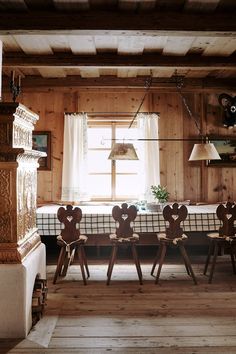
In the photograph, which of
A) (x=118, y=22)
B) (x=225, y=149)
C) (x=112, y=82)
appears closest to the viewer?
(x=118, y=22)

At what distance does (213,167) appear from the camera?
6199mm

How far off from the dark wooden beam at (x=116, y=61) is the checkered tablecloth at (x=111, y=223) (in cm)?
194

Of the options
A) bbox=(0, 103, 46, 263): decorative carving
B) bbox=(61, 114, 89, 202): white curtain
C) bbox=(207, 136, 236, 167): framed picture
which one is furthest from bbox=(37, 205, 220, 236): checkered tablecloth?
bbox=(0, 103, 46, 263): decorative carving

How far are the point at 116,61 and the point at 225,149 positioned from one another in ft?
8.53

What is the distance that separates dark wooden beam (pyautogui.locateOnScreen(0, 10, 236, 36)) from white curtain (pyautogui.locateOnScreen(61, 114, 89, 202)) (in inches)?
106

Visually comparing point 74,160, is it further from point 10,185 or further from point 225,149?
point 10,185

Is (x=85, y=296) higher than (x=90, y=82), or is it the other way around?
(x=90, y=82)

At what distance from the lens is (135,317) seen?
128 inches

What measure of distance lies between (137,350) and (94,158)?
3992 mm

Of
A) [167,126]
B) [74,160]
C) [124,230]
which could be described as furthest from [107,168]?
[124,230]

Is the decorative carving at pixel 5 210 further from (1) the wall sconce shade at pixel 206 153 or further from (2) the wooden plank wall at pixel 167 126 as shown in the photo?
(2) the wooden plank wall at pixel 167 126

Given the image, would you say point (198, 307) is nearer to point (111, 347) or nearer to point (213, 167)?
point (111, 347)

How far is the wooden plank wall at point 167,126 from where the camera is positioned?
20.2 feet

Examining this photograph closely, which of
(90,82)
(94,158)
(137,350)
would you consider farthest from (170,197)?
(137,350)
